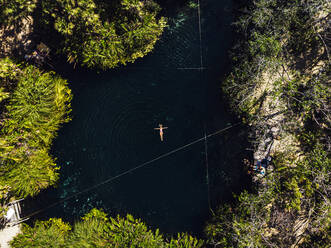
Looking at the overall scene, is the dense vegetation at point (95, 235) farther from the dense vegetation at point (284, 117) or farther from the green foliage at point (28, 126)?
the dense vegetation at point (284, 117)

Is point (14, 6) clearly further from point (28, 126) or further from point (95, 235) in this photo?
point (95, 235)

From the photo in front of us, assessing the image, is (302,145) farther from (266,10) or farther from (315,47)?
(266,10)

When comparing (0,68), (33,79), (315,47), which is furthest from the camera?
(315,47)

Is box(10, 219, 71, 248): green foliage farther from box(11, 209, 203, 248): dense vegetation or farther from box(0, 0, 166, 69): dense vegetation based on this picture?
box(0, 0, 166, 69): dense vegetation

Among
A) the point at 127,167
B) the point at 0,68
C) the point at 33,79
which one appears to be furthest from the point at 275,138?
the point at 0,68

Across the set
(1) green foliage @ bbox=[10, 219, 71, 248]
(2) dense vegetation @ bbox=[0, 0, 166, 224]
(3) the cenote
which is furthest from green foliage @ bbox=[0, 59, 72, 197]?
(1) green foliage @ bbox=[10, 219, 71, 248]
